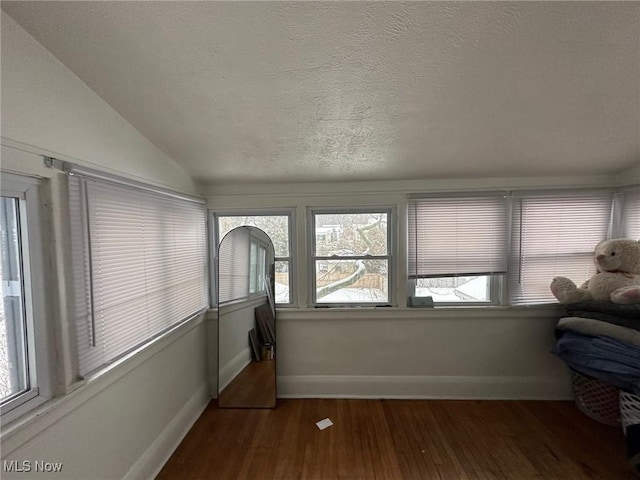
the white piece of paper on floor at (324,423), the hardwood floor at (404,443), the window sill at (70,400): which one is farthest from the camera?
the white piece of paper on floor at (324,423)

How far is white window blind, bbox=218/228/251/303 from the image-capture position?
2340 millimetres

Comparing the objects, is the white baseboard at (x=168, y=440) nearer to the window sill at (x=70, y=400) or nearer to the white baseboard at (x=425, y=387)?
the window sill at (x=70, y=400)

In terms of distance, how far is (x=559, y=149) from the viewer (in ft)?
5.86

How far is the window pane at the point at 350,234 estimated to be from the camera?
2.40m

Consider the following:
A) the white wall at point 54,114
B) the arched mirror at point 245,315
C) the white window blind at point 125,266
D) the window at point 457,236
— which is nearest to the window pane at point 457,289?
the window at point 457,236

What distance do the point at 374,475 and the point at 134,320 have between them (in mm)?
1707

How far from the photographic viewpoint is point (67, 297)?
1.10 m

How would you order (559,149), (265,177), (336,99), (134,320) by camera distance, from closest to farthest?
(336,99) < (134,320) < (559,149) < (265,177)

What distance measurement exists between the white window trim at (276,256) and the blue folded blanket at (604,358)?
2.15 meters

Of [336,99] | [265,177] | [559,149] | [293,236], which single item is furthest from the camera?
[293,236]

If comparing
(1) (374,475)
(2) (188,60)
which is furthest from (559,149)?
(1) (374,475)

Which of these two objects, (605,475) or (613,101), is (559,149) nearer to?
(613,101)

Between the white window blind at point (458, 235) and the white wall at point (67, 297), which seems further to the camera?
the white window blind at point (458, 235)

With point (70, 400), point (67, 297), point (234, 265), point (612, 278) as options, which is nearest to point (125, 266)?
point (67, 297)
